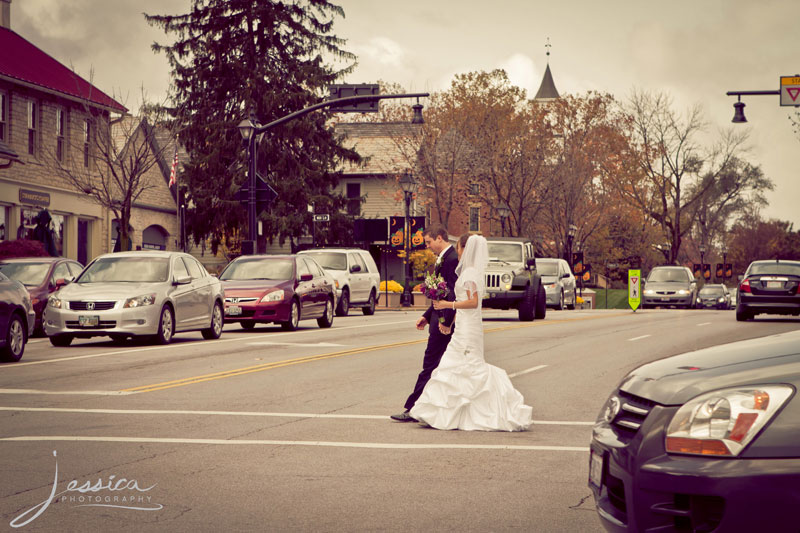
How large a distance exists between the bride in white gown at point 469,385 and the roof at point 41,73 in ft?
90.1

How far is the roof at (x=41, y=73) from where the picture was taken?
1399 inches

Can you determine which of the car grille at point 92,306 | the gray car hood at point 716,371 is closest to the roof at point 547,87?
the car grille at point 92,306

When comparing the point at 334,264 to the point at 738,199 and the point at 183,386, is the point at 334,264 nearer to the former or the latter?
the point at 183,386

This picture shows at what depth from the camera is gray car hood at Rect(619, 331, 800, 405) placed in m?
4.19

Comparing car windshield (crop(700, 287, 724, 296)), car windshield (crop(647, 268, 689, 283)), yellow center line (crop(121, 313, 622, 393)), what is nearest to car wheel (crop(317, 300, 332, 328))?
yellow center line (crop(121, 313, 622, 393))

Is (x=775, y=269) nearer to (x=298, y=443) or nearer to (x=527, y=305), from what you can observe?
(x=527, y=305)

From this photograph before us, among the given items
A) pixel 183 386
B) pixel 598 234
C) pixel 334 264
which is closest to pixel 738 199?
pixel 598 234

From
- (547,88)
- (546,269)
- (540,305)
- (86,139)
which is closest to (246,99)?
(86,139)

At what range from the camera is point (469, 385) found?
9922mm

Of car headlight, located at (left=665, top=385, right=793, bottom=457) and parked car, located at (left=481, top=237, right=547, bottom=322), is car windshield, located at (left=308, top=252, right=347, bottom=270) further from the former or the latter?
car headlight, located at (left=665, top=385, right=793, bottom=457)

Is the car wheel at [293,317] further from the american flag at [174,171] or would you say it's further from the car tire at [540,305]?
the american flag at [174,171]

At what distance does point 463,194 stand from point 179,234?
16.7 metres

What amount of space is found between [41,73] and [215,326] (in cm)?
2010

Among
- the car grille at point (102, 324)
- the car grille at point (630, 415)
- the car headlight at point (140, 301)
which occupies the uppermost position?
the car headlight at point (140, 301)
